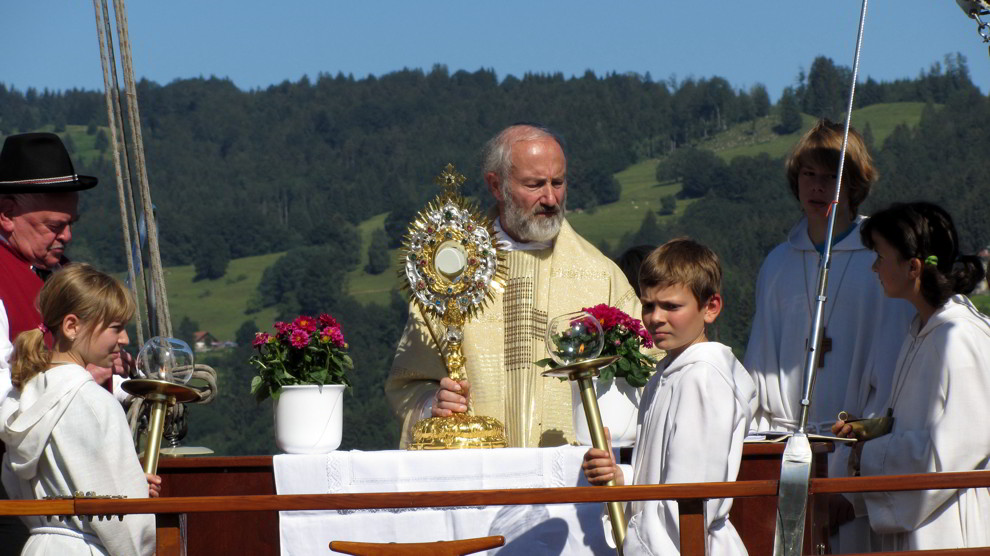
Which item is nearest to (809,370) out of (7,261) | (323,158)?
(7,261)

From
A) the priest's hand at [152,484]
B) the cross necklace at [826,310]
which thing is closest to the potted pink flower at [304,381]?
the priest's hand at [152,484]

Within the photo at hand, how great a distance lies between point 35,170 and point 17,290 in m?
0.49

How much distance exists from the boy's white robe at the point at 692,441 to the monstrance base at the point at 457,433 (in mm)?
883

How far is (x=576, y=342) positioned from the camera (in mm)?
4023

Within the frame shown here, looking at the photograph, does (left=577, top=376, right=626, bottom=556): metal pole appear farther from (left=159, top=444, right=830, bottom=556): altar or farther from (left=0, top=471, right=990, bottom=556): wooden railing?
(left=159, top=444, right=830, bottom=556): altar

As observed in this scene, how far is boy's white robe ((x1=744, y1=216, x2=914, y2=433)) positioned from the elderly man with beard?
598 millimetres

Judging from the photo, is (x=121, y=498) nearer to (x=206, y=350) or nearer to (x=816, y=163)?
(x=816, y=163)

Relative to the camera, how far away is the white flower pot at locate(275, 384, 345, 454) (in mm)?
4871

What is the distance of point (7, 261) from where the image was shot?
5004 millimetres

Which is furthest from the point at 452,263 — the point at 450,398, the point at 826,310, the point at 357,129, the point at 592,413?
the point at 357,129

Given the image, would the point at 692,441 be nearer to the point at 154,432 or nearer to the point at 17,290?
the point at 154,432

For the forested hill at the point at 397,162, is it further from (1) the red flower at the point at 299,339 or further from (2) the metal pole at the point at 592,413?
(2) the metal pole at the point at 592,413

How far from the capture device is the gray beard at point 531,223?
5699mm

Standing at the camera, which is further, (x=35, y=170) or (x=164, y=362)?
(x=35, y=170)
